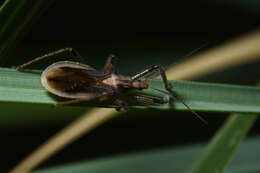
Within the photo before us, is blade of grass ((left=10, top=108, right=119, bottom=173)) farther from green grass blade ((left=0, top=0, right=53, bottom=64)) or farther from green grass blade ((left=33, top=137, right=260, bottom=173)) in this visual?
green grass blade ((left=0, top=0, right=53, bottom=64))

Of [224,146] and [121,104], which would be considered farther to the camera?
[121,104]

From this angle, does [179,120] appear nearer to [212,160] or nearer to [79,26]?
[212,160]

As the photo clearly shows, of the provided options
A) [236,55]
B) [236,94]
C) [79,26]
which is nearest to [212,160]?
[236,94]

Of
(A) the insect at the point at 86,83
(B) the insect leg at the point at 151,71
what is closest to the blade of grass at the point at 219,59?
(B) the insect leg at the point at 151,71

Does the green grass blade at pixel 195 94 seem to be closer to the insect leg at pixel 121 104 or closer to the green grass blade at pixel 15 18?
the insect leg at pixel 121 104

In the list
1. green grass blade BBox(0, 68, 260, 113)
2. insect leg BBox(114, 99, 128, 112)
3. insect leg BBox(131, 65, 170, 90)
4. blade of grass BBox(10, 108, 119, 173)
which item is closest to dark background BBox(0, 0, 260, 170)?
blade of grass BBox(10, 108, 119, 173)

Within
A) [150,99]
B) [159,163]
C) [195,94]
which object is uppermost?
[150,99]

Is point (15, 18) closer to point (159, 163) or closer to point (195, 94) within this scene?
point (195, 94)

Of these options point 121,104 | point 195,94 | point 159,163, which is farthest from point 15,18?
point 159,163
